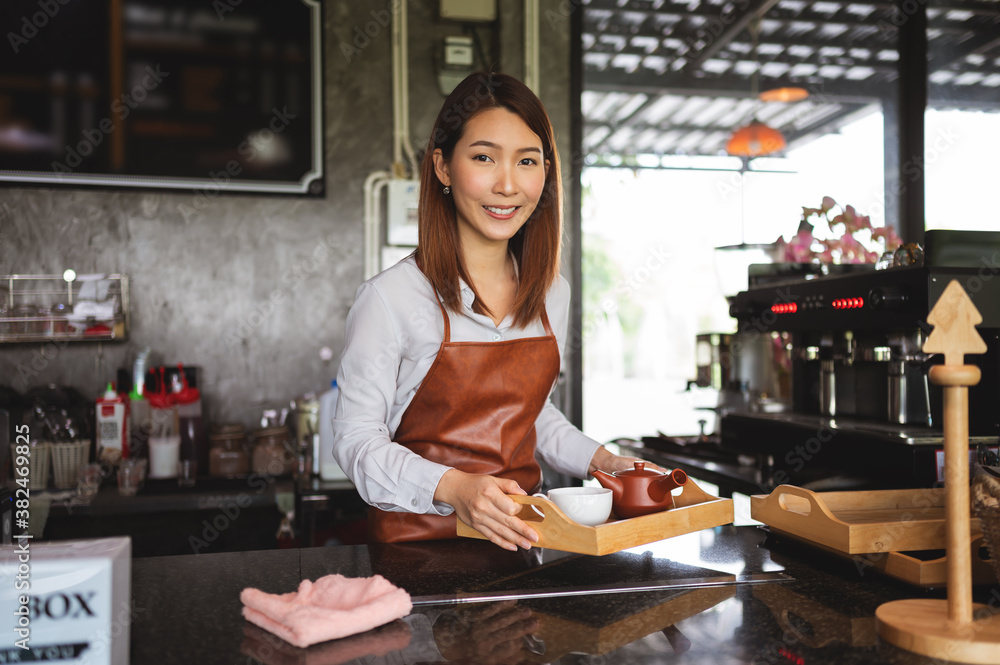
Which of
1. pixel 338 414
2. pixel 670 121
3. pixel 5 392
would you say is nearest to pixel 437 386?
pixel 338 414

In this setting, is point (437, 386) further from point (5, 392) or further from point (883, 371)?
point (5, 392)

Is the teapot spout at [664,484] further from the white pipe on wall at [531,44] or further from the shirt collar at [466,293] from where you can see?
the white pipe on wall at [531,44]

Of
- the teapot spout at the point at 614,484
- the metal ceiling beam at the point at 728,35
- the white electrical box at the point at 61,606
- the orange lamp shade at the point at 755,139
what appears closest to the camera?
the white electrical box at the point at 61,606

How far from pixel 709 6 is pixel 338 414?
9.70 ft

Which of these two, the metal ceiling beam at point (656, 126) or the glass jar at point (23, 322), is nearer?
the glass jar at point (23, 322)

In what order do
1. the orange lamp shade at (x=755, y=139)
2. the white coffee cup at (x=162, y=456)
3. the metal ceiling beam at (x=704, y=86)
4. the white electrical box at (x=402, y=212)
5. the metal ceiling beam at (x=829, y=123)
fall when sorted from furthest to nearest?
1. the metal ceiling beam at (x=829, y=123)
2. the metal ceiling beam at (x=704, y=86)
3. the orange lamp shade at (x=755, y=139)
4. the white electrical box at (x=402, y=212)
5. the white coffee cup at (x=162, y=456)

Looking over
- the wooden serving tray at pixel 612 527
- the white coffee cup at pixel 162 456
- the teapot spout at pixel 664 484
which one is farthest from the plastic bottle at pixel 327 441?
the teapot spout at pixel 664 484

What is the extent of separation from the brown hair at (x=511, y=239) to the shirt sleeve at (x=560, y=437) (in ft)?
0.31

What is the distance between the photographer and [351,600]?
3.18 ft

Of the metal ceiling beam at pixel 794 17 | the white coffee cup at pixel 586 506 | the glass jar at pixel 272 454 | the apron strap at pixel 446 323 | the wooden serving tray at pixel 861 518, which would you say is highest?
the metal ceiling beam at pixel 794 17

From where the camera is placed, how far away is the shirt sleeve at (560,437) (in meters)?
1.67

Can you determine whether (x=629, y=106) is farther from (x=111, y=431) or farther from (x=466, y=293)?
(x=111, y=431)

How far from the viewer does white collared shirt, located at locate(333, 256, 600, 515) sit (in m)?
1.38

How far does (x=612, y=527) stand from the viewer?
113 centimetres
